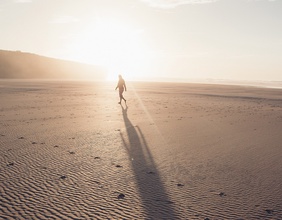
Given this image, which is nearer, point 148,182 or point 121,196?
point 121,196

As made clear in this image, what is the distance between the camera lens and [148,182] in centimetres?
646

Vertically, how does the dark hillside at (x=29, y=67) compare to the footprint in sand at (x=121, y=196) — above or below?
above

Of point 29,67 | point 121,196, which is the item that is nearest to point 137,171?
point 121,196

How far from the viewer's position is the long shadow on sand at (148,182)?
201 inches

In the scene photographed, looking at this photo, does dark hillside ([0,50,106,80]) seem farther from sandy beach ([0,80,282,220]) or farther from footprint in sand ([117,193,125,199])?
footprint in sand ([117,193,125,199])

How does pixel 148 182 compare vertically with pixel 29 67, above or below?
below

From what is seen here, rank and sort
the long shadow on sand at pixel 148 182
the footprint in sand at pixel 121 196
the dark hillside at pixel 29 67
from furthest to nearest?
the dark hillside at pixel 29 67, the footprint in sand at pixel 121 196, the long shadow on sand at pixel 148 182

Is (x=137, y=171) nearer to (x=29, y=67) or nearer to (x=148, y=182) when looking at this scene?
(x=148, y=182)

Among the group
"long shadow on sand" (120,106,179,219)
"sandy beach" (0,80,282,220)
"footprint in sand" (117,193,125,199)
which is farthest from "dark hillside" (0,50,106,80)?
"footprint in sand" (117,193,125,199)

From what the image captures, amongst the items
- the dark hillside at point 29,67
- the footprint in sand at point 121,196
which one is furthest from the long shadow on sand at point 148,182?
the dark hillside at point 29,67

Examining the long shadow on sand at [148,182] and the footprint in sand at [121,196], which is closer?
the long shadow on sand at [148,182]

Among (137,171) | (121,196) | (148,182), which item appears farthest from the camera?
(137,171)

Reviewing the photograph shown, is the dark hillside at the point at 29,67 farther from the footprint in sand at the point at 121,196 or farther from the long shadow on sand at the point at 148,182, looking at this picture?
the footprint in sand at the point at 121,196

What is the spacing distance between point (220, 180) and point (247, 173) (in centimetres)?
111
